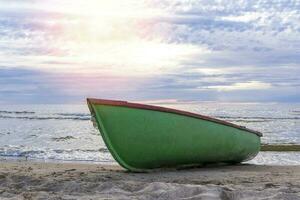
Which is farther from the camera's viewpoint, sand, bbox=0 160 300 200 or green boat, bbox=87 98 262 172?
green boat, bbox=87 98 262 172

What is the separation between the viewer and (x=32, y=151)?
13469 mm

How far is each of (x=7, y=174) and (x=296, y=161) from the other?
7.25 metres

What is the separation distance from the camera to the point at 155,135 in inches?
279

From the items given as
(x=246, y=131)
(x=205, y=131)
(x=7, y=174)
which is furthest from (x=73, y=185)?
(x=246, y=131)

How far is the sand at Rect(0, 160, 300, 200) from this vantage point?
17.4 ft

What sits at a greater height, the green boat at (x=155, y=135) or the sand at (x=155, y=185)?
the green boat at (x=155, y=135)

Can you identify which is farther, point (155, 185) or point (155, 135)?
point (155, 135)

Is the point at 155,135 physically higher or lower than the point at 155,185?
higher

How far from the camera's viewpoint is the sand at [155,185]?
5.30 m

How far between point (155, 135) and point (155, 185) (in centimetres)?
147

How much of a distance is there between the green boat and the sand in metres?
0.23

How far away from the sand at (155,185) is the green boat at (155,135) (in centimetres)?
23

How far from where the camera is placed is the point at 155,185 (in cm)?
572

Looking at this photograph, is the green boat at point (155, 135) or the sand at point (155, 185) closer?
the sand at point (155, 185)
